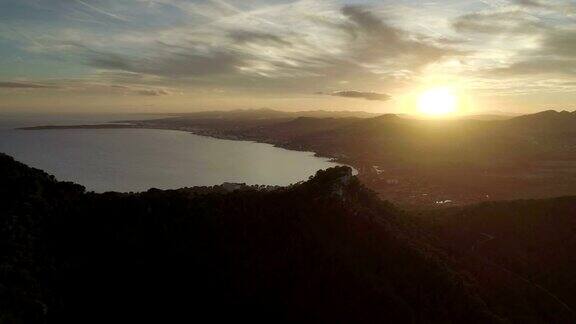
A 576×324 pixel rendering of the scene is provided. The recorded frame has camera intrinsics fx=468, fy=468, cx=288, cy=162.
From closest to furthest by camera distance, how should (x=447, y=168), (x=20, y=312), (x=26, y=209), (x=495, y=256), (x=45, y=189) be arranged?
1. (x=20, y=312)
2. (x=26, y=209)
3. (x=45, y=189)
4. (x=495, y=256)
5. (x=447, y=168)

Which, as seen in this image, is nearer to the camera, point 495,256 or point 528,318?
point 528,318

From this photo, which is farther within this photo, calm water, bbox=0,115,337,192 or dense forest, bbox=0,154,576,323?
calm water, bbox=0,115,337,192

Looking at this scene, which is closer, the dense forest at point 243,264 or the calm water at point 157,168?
the dense forest at point 243,264

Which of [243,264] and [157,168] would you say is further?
[157,168]

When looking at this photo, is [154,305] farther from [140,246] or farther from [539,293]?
[539,293]

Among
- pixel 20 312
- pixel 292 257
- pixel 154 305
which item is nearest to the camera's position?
pixel 20 312

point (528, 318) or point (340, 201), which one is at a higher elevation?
point (340, 201)

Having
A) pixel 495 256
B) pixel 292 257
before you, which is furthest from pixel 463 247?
pixel 292 257
